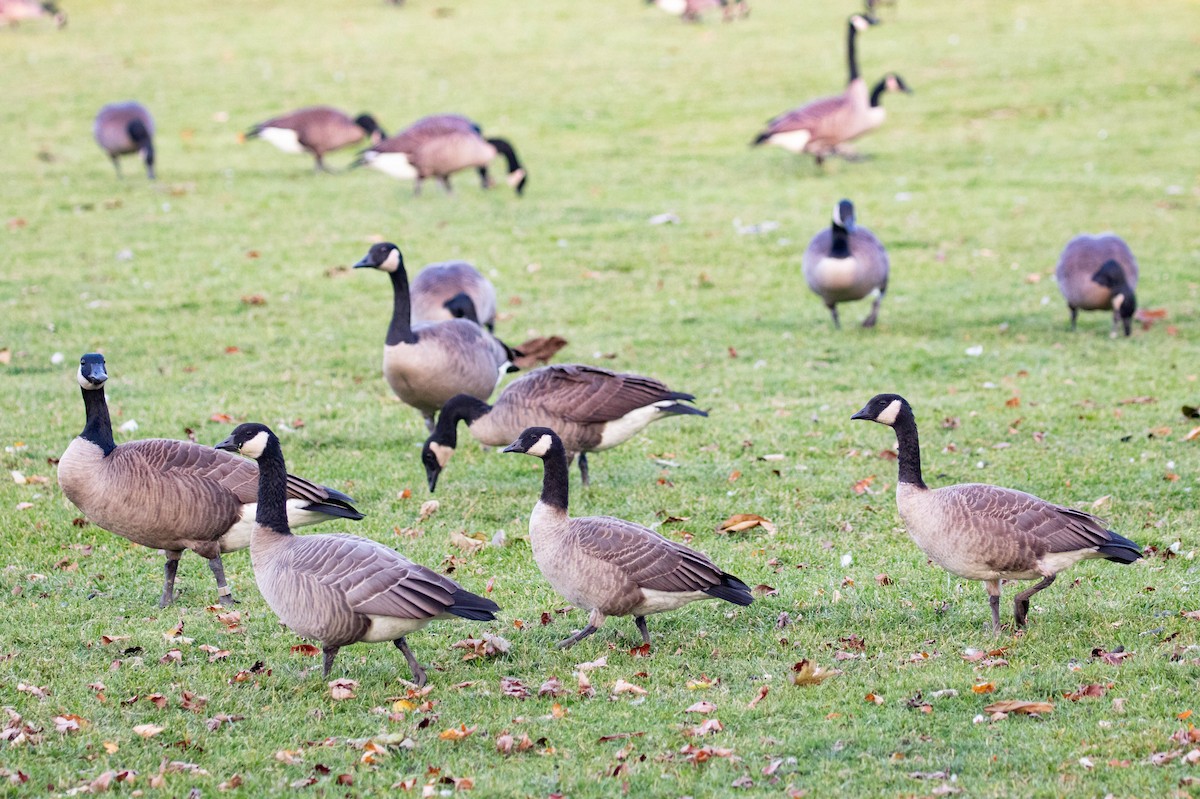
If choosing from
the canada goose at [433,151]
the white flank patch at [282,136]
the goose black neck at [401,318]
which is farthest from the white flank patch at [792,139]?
the goose black neck at [401,318]

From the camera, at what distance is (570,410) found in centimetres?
951

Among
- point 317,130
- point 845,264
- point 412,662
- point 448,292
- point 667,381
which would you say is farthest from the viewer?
point 317,130

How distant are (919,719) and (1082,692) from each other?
842 mm

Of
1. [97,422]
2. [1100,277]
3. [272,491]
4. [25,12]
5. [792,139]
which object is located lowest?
[1100,277]

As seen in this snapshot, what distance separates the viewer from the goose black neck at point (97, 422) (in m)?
7.79

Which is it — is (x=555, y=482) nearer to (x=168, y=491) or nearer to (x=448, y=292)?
(x=168, y=491)

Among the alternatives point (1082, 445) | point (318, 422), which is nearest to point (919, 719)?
point (1082, 445)

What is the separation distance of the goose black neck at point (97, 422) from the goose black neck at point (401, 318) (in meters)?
3.34

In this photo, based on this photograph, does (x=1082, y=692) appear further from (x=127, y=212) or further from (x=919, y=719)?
(x=127, y=212)

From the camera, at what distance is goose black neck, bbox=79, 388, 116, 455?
25.6ft

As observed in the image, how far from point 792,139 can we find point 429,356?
507 inches

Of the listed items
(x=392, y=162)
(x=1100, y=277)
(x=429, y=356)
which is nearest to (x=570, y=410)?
(x=429, y=356)

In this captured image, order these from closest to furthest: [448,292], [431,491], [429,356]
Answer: [431,491] → [429,356] → [448,292]

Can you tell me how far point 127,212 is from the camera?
19875 millimetres
